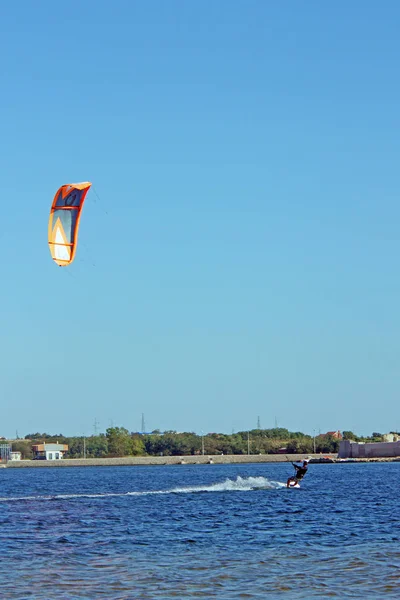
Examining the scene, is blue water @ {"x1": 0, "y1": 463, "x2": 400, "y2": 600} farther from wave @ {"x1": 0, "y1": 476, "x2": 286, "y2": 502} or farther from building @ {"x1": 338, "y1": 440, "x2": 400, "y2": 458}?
building @ {"x1": 338, "y1": 440, "x2": 400, "y2": 458}

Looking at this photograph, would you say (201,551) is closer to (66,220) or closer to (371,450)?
(66,220)

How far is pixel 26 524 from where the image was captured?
3991cm

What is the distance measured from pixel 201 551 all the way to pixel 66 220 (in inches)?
581

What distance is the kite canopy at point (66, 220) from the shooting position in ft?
120

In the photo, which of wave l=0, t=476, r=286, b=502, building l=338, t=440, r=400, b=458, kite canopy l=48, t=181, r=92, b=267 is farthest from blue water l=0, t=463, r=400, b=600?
building l=338, t=440, r=400, b=458

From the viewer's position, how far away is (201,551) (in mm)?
28953

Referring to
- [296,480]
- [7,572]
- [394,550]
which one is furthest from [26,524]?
[296,480]

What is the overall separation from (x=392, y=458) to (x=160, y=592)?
176 meters

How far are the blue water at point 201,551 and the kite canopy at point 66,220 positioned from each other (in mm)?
10726

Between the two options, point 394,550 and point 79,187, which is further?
point 79,187

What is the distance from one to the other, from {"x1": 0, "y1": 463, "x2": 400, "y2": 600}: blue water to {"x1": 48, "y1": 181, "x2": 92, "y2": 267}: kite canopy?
10.7 metres

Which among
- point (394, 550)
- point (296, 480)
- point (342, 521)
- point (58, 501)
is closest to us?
point (394, 550)

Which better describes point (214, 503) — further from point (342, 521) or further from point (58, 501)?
point (342, 521)

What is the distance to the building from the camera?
189000 millimetres
